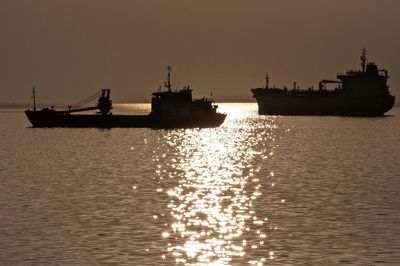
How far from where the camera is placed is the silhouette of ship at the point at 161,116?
126188 millimetres

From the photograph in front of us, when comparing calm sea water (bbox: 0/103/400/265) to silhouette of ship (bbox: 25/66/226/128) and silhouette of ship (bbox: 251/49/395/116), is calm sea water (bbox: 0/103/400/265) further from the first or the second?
silhouette of ship (bbox: 251/49/395/116)

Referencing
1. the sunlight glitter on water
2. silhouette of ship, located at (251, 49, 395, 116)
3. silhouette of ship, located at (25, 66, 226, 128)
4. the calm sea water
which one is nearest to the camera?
the calm sea water

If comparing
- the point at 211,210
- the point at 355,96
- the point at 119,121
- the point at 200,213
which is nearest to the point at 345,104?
the point at 355,96

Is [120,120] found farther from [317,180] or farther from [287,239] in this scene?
[287,239]

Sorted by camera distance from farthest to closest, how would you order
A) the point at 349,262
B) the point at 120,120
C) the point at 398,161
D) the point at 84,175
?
the point at 120,120
the point at 398,161
the point at 84,175
the point at 349,262

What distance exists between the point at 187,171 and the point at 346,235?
30.3m

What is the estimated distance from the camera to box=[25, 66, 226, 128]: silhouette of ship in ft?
414

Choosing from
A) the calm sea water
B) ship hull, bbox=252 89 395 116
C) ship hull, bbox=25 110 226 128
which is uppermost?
ship hull, bbox=252 89 395 116

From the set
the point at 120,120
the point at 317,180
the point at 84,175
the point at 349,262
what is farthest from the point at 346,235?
the point at 120,120

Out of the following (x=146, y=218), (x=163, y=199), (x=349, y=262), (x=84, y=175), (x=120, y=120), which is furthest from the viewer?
(x=120, y=120)

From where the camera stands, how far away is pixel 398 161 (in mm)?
68438

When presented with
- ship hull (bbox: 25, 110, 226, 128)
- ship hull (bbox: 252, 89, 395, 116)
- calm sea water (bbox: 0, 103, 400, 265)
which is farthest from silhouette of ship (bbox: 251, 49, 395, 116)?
calm sea water (bbox: 0, 103, 400, 265)

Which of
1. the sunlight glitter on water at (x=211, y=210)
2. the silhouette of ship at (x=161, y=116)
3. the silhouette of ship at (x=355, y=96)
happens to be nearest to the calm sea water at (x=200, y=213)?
the sunlight glitter on water at (x=211, y=210)

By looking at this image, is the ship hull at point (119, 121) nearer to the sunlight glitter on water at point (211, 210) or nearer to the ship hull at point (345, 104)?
the ship hull at point (345, 104)
